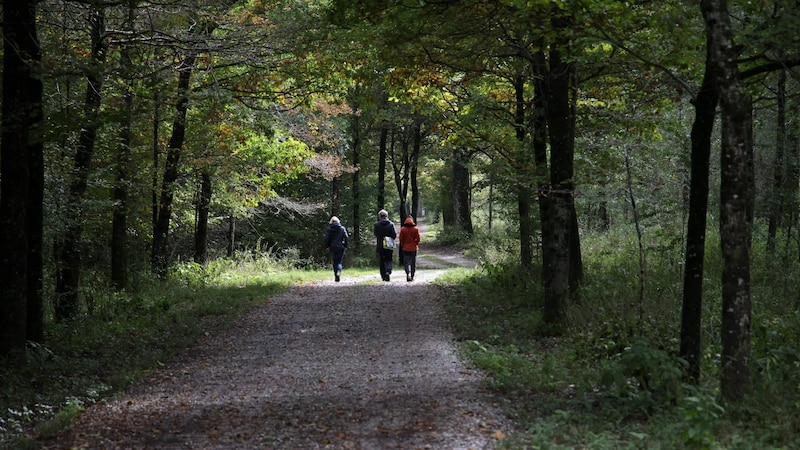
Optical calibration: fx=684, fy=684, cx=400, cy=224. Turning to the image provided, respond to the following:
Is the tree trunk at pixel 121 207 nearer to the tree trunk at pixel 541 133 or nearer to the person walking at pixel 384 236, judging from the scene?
the person walking at pixel 384 236

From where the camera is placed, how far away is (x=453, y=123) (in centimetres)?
1532

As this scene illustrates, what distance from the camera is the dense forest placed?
675cm

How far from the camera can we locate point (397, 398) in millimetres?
7121

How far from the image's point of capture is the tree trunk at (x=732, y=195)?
227 inches

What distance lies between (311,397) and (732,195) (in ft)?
15.2

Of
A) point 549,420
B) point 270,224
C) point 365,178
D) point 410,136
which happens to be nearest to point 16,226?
point 549,420

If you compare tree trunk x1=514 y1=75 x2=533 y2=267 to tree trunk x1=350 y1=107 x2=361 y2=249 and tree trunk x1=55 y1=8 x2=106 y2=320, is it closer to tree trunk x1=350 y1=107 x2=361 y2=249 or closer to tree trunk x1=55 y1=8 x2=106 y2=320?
tree trunk x1=55 y1=8 x2=106 y2=320

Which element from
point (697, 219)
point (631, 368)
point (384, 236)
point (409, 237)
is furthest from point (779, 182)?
point (631, 368)

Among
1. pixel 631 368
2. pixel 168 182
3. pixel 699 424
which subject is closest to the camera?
pixel 699 424

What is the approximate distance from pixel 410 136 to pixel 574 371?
93.5 ft

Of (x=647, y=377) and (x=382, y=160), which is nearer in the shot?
(x=647, y=377)

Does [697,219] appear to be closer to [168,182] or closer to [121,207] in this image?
[121,207]

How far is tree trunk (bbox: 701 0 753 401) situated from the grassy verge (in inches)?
247

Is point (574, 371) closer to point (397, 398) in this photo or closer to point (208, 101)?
point (397, 398)
